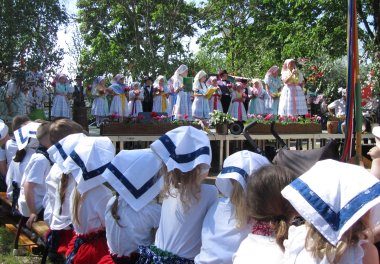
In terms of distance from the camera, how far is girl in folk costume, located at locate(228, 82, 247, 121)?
1464 cm

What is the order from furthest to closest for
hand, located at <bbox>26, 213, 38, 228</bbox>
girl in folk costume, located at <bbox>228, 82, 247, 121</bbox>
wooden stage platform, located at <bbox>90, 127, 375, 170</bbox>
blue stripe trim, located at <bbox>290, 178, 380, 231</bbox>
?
girl in folk costume, located at <bbox>228, 82, 247, 121</bbox>, wooden stage platform, located at <bbox>90, 127, 375, 170</bbox>, hand, located at <bbox>26, 213, 38, 228</bbox>, blue stripe trim, located at <bbox>290, 178, 380, 231</bbox>

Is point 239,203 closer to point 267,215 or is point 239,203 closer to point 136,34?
point 267,215

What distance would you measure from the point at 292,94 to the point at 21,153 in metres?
9.74

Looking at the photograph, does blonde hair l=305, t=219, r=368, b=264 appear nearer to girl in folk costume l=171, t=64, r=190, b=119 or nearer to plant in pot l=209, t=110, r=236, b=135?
plant in pot l=209, t=110, r=236, b=135

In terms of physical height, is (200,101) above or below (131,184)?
above

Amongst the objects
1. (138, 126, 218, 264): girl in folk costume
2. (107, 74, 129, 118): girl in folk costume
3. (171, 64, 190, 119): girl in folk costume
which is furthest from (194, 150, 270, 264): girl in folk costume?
(107, 74, 129, 118): girl in folk costume

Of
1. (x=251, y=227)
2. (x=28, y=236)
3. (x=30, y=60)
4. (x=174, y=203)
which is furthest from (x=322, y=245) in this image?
(x=30, y=60)

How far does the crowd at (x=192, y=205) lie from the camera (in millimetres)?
1830

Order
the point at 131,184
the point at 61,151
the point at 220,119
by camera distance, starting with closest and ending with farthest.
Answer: the point at 131,184, the point at 61,151, the point at 220,119

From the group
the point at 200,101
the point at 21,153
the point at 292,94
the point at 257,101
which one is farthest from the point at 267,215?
the point at 257,101

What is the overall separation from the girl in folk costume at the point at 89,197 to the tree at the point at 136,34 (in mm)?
22425

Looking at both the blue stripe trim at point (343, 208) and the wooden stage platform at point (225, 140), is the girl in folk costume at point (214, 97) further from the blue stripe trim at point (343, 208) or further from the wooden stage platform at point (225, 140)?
the blue stripe trim at point (343, 208)

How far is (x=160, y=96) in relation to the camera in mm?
16672

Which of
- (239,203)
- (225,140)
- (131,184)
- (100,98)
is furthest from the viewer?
(100,98)
